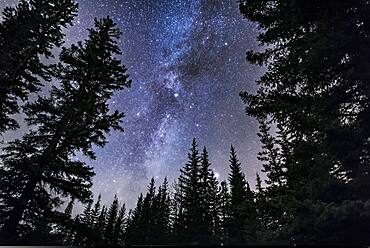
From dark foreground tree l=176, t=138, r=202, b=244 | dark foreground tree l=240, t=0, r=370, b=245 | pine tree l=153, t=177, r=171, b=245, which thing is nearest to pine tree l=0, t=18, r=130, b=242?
dark foreground tree l=240, t=0, r=370, b=245

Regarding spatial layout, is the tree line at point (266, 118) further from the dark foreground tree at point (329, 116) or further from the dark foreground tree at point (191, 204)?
the dark foreground tree at point (191, 204)

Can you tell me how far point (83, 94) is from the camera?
13.7 meters

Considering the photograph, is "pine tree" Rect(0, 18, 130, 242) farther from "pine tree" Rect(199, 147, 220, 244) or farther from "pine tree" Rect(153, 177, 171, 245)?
"pine tree" Rect(153, 177, 171, 245)

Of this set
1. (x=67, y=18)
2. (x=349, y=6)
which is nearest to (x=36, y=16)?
(x=67, y=18)

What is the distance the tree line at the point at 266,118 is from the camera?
17.9 ft

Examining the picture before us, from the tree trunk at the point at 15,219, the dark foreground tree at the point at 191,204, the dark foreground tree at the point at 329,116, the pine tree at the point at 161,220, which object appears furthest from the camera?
the pine tree at the point at 161,220

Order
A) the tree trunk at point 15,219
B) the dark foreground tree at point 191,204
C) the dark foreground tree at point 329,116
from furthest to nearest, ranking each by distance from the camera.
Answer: the dark foreground tree at point 191,204
the tree trunk at point 15,219
the dark foreground tree at point 329,116

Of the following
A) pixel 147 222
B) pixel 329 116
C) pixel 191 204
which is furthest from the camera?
pixel 147 222

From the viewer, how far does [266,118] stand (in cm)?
934

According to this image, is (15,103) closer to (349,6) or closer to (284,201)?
(284,201)

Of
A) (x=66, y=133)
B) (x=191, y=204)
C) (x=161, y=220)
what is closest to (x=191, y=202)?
(x=191, y=204)

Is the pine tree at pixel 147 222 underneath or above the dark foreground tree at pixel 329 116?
above

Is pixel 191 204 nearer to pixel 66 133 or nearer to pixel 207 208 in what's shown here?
pixel 207 208

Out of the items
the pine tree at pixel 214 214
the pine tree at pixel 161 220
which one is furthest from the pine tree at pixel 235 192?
the pine tree at pixel 161 220
